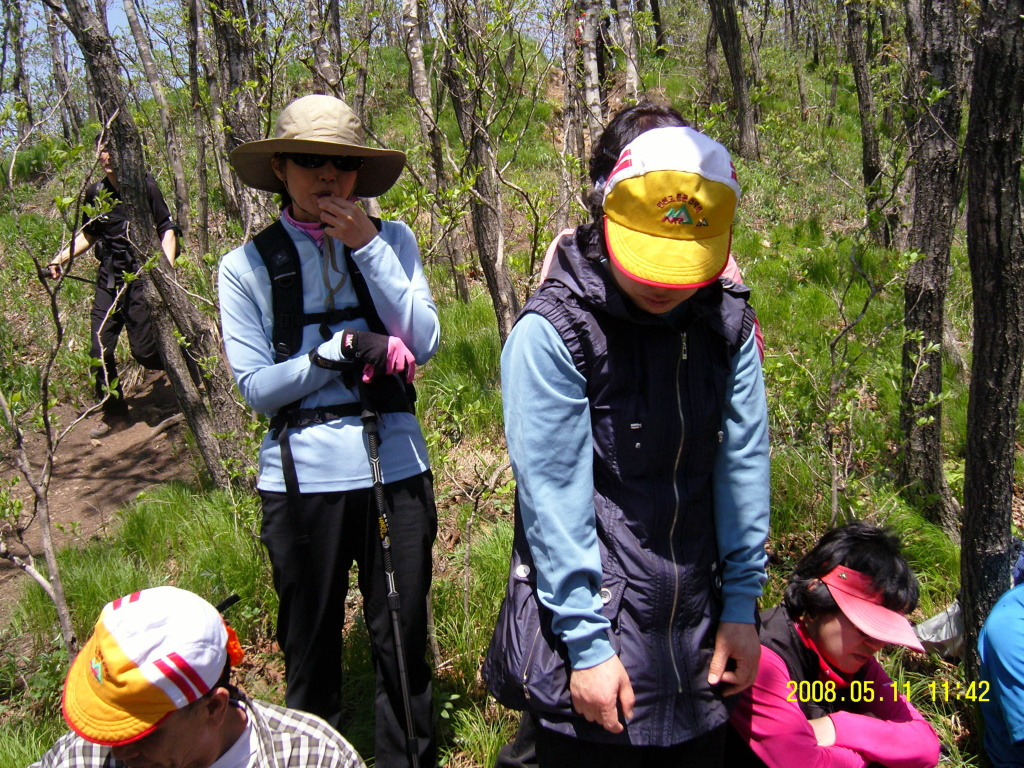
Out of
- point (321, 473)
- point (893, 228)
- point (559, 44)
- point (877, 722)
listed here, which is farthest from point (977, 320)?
point (893, 228)

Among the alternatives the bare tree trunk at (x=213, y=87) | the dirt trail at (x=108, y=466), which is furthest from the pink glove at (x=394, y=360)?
the bare tree trunk at (x=213, y=87)

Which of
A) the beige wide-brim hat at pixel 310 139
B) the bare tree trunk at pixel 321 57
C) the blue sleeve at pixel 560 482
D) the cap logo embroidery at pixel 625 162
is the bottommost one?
the blue sleeve at pixel 560 482

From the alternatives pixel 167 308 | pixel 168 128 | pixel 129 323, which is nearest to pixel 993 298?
pixel 167 308

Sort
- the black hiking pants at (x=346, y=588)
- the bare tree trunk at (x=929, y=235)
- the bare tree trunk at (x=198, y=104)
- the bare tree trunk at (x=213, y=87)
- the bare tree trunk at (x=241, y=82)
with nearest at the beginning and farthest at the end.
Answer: the black hiking pants at (x=346, y=588)
the bare tree trunk at (x=929, y=235)
the bare tree trunk at (x=241, y=82)
the bare tree trunk at (x=213, y=87)
the bare tree trunk at (x=198, y=104)

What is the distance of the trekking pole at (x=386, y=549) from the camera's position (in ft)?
6.95

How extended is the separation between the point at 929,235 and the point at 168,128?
7.48 m

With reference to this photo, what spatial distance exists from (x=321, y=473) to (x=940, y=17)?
318cm

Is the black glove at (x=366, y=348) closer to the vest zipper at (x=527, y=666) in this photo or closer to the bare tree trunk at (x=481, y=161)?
the vest zipper at (x=527, y=666)

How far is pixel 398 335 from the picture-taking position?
2.20 m

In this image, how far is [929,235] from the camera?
3.50 metres

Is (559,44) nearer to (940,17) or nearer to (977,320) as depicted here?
(940,17)

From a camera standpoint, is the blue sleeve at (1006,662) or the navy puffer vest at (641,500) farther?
the blue sleeve at (1006,662)

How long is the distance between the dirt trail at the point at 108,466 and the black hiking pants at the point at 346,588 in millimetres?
2596

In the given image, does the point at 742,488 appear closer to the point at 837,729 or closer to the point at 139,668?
the point at 837,729
